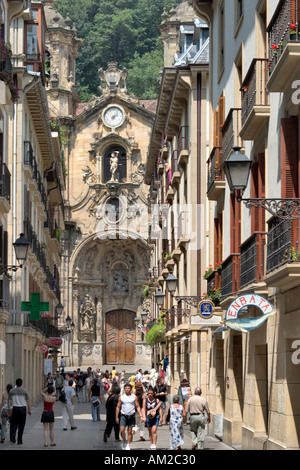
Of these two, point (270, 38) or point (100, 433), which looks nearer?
point (270, 38)

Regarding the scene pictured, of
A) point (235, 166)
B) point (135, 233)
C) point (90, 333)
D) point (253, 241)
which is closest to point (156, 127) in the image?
point (135, 233)

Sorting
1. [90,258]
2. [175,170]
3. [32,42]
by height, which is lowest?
[90,258]

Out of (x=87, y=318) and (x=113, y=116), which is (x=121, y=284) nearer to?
(x=87, y=318)

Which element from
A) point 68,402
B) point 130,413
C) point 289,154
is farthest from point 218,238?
point 289,154

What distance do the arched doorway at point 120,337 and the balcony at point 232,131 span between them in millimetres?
51209

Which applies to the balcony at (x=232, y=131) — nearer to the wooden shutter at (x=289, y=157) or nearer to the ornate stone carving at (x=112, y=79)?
the wooden shutter at (x=289, y=157)

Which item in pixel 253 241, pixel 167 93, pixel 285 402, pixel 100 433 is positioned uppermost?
pixel 167 93

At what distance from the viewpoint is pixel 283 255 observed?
14.3 metres

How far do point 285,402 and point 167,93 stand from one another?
27414 mm

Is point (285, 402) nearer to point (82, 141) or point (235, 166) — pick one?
point (235, 166)

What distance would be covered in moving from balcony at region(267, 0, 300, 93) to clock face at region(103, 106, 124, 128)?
5615cm

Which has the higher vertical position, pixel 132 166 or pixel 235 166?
pixel 132 166

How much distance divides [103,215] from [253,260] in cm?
5271
